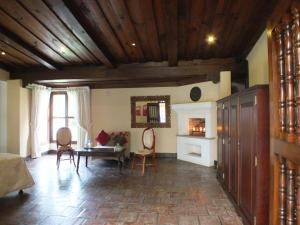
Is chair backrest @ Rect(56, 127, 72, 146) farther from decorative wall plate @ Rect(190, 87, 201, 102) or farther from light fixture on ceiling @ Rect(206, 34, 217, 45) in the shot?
light fixture on ceiling @ Rect(206, 34, 217, 45)

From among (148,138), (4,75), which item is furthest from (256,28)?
(4,75)

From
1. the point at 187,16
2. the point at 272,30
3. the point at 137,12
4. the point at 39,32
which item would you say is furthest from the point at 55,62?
the point at 272,30

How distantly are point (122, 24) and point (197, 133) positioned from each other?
4090 mm

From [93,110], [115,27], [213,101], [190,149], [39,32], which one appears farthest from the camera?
[93,110]

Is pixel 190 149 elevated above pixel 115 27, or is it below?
below

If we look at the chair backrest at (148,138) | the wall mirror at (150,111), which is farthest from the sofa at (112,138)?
the chair backrest at (148,138)

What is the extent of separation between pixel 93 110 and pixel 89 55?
2.87 metres

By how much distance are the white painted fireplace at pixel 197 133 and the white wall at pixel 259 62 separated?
1.50 m

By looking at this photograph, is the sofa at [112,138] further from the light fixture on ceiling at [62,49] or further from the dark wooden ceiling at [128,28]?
the light fixture on ceiling at [62,49]

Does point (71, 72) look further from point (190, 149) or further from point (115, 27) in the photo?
point (190, 149)

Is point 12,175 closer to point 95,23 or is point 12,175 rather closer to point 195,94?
point 95,23

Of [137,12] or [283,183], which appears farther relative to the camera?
[137,12]

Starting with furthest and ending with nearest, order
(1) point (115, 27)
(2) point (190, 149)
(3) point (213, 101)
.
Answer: (2) point (190, 149) < (3) point (213, 101) < (1) point (115, 27)

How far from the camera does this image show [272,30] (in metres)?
1.94
